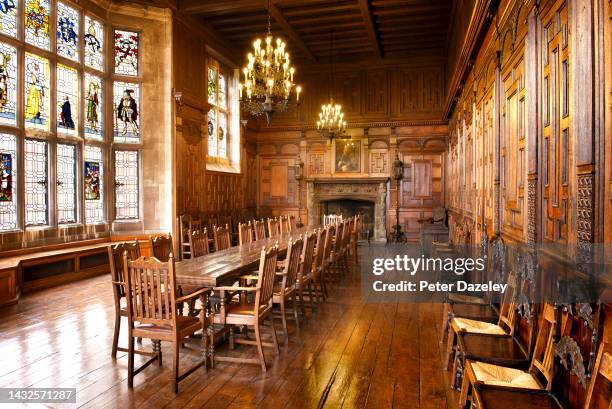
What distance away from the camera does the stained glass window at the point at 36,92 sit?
22.7 ft

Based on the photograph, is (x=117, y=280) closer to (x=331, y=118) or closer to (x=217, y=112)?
(x=217, y=112)

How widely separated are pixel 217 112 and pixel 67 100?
165 inches

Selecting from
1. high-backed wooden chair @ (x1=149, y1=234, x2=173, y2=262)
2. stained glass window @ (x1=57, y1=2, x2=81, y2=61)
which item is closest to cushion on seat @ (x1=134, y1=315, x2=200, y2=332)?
high-backed wooden chair @ (x1=149, y1=234, x2=173, y2=262)

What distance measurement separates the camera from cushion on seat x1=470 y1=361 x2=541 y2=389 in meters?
2.36

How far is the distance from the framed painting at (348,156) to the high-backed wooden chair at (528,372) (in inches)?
400

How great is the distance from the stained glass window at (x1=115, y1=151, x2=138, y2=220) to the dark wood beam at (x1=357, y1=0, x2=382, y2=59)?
5.43 m

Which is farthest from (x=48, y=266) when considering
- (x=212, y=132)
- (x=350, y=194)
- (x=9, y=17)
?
(x=350, y=194)

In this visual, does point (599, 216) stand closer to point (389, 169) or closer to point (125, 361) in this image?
point (125, 361)

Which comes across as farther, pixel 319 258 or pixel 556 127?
pixel 319 258

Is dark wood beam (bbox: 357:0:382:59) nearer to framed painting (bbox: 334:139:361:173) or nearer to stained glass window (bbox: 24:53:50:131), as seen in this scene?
framed painting (bbox: 334:139:361:173)

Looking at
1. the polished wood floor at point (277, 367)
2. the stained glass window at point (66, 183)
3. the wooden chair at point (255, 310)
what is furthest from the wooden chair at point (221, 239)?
the stained glass window at point (66, 183)

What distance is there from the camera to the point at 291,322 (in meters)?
5.05

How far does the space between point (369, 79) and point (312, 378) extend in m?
10.4

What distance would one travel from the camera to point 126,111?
880 centimetres
